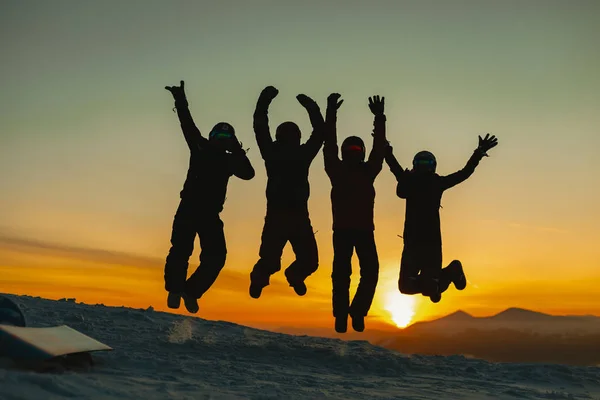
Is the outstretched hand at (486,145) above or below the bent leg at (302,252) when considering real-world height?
above

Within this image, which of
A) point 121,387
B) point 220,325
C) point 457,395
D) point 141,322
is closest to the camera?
point 121,387

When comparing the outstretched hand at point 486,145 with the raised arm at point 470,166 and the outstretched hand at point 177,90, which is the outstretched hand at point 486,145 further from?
the outstretched hand at point 177,90

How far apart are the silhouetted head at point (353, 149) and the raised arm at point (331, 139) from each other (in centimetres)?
19

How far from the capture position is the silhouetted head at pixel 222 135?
11281 mm

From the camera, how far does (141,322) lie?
524 inches

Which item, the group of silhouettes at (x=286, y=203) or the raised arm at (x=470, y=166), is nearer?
the group of silhouettes at (x=286, y=203)

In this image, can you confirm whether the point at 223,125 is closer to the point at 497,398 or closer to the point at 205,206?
the point at 205,206

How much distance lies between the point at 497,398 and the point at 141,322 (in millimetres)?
6859

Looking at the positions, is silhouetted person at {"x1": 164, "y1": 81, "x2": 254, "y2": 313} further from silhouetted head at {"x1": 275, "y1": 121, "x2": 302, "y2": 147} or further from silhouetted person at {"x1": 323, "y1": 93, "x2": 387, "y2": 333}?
silhouetted person at {"x1": 323, "y1": 93, "x2": 387, "y2": 333}

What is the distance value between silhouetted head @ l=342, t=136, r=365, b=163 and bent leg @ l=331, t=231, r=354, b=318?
4.12 ft

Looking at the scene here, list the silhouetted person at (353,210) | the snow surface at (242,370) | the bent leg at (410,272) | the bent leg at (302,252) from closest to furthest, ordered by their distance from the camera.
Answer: the snow surface at (242,370)
the bent leg at (302,252)
the silhouetted person at (353,210)
the bent leg at (410,272)

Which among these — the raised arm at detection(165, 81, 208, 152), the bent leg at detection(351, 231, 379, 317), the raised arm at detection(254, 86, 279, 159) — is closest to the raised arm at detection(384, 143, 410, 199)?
the bent leg at detection(351, 231, 379, 317)

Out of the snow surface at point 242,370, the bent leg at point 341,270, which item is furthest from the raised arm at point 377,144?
the snow surface at point 242,370

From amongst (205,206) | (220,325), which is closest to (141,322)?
(220,325)
